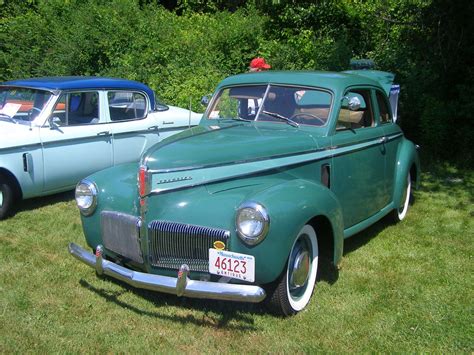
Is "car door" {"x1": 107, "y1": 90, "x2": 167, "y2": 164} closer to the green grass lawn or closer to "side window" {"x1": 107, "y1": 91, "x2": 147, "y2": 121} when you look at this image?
"side window" {"x1": 107, "y1": 91, "x2": 147, "y2": 121}

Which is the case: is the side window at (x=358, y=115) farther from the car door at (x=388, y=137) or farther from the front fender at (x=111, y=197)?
the front fender at (x=111, y=197)

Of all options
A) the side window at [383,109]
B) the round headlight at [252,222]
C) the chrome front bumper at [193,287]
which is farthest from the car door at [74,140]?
the round headlight at [252,222]

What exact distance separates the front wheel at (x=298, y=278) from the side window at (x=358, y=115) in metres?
1.24

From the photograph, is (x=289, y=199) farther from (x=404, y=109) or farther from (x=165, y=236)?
(x=404, y=109)

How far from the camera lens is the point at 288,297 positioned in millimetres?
3576

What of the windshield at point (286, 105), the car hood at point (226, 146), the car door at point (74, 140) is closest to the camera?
the car hood at point (226, 146)

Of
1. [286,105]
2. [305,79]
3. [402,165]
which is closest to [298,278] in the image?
[286,105]

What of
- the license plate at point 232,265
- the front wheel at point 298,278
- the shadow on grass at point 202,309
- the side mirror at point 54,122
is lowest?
the shadow on grass at point 202,309

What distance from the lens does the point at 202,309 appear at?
3.75 metres

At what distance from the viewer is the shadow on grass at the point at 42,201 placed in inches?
246

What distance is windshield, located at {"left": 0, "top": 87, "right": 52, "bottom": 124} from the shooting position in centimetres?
613

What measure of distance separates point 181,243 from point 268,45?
29.1 feet

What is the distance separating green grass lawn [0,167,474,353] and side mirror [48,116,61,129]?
1467mm

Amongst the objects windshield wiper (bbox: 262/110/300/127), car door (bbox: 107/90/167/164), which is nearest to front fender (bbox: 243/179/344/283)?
windshield wiper (bbox: 262/110/300/127)
